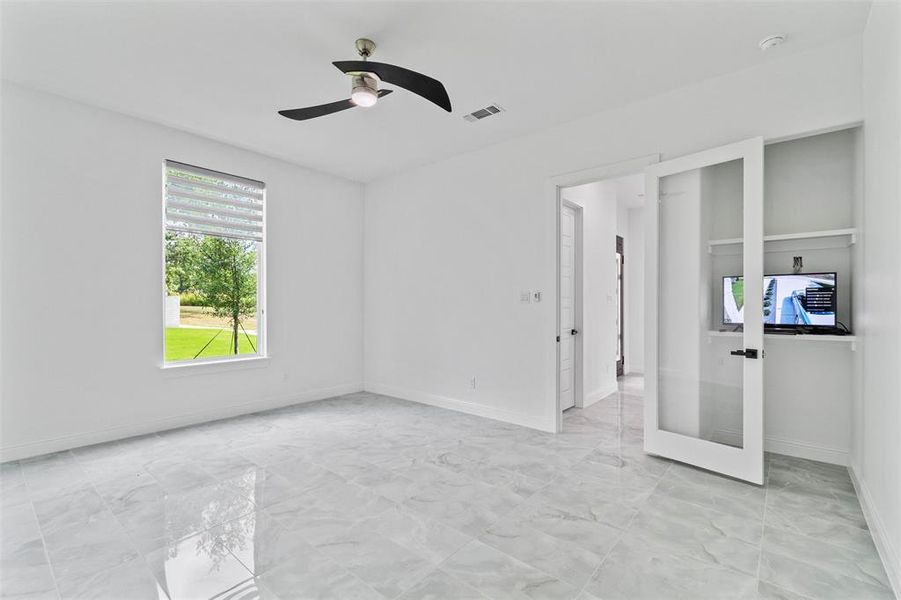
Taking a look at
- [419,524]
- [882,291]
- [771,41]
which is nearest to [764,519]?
[882,291]

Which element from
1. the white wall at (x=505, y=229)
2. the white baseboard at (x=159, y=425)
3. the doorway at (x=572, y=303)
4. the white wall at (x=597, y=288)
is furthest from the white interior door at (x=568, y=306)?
the white baseboard at (x=159, y=425)

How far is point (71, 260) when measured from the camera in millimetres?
3557

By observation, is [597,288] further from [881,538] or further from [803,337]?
[881,538]

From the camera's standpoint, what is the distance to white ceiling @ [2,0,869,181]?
2.46m

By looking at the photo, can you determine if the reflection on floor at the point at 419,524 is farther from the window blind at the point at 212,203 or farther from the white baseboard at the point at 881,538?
the window blind at the point at 212,203

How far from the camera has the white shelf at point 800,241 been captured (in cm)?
292

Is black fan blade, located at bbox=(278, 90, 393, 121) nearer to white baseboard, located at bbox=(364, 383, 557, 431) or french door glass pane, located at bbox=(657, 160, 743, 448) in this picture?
french door glass pane, located at bbox=(657, 160, 743, 448)

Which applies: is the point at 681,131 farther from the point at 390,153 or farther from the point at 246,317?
the point at 246,317

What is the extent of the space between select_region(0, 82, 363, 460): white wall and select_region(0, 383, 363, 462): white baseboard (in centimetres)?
1

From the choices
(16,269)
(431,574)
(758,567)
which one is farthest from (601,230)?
(16,269)

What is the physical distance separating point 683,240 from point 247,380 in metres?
4.63

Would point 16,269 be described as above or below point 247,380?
above

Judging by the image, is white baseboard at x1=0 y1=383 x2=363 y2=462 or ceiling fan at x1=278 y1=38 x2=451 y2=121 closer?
ceiling fan at x1=278 y1=38 x2=451 y2=121

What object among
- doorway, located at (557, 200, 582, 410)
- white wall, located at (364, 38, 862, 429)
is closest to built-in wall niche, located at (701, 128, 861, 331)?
white wall, located at (364, 38, 862, 429)
